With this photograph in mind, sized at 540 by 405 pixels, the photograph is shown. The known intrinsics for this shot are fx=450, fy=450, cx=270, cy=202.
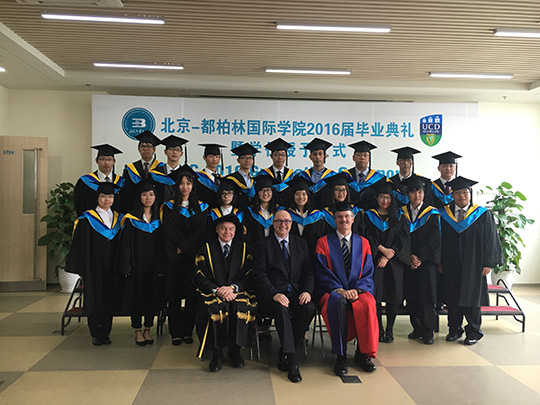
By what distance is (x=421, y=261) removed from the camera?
3965mm

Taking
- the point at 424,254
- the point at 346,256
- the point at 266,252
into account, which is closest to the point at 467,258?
the point at 424,254

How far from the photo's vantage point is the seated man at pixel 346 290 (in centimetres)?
320

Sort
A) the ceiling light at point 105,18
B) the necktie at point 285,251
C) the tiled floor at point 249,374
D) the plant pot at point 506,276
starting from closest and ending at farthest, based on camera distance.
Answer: the tiled floor at point 249,374 → the necktie at point 285,251 → the ceiling light at point 105,18 → the plant pot at point 506,276

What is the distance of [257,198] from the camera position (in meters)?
3.91

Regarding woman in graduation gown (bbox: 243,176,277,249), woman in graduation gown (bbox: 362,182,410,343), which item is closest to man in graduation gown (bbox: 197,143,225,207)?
woman in graduation gown (bbox: 243,176,277,249)

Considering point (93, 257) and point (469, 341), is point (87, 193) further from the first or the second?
point (469, 341)

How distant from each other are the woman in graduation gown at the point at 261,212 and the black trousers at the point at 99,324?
1.37 metres

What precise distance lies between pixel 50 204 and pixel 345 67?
4.29 metres

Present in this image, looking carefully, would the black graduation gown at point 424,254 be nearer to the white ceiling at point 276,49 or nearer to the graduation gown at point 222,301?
the graduation gown at point 222,301

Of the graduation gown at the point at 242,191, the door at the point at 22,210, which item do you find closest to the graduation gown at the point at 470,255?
the graduation gown at the point at 242,191

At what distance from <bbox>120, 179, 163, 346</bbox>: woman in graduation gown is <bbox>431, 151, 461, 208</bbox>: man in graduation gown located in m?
2.63

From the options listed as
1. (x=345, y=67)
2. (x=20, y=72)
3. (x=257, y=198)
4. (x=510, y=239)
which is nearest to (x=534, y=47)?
(x=345, y=67)

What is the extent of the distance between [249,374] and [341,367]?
0.65 metres

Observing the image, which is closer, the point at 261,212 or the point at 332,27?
the point at 261,212
